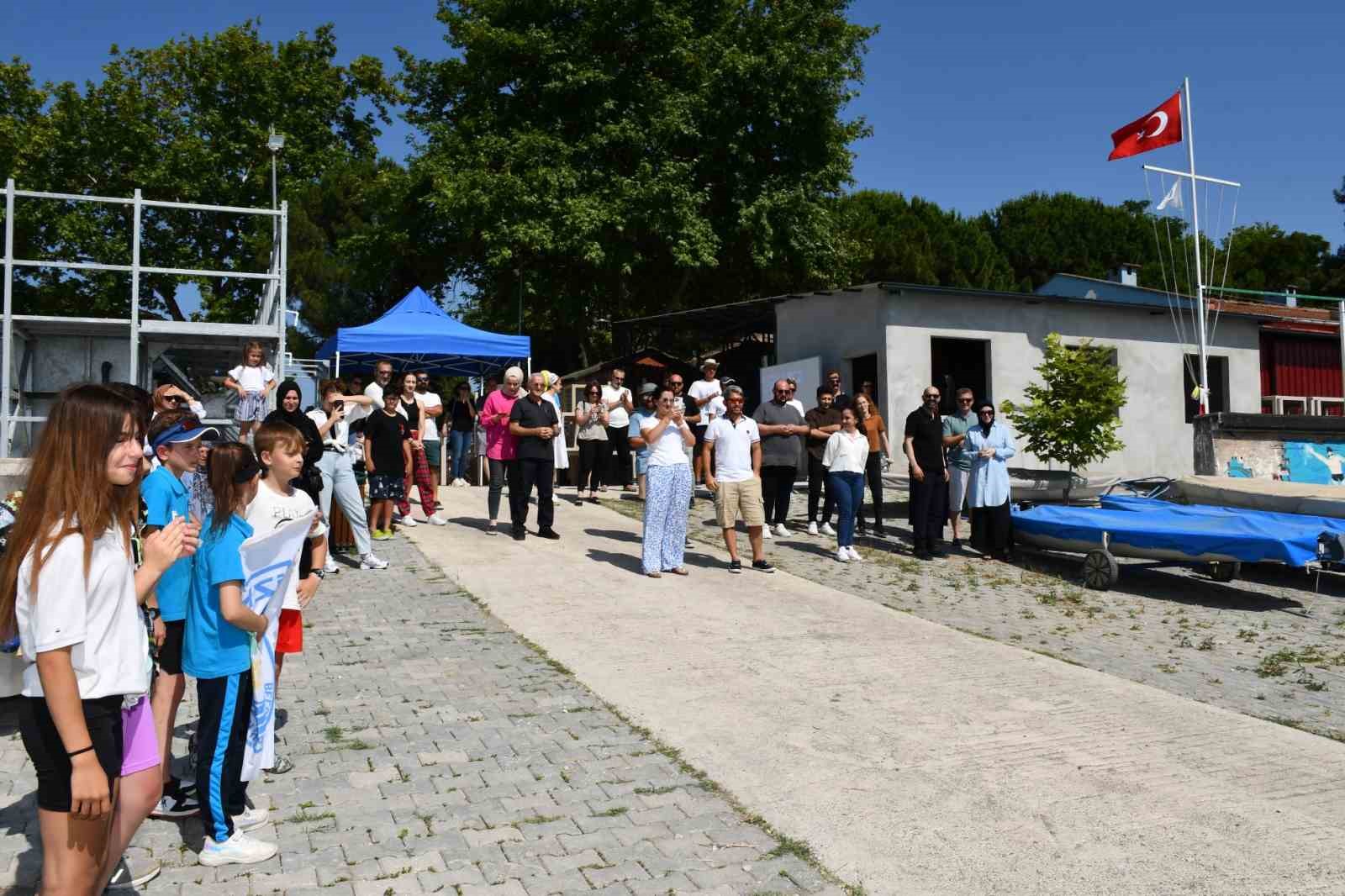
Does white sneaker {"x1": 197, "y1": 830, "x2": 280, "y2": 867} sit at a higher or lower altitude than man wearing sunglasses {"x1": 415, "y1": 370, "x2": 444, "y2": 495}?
lower

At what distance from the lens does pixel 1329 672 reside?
282 inches

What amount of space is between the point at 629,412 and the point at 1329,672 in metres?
10.5

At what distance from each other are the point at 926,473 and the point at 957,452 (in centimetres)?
70

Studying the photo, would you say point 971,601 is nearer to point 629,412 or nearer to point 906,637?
point 906,637

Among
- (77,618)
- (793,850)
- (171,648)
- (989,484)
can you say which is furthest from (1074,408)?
(77,618)

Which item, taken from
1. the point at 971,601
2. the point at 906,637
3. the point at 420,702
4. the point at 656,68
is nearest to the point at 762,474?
the point at 971,601

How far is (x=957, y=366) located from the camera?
2119 cm

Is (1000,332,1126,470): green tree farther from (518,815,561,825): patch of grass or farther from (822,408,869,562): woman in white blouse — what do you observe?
(518,815,561,825): patch of grass

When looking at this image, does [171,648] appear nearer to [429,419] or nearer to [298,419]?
[298,419]

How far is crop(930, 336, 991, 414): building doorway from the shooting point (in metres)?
19.4

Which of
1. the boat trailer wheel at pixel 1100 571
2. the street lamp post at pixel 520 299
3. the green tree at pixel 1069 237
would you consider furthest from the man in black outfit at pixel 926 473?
the green tree at pixel 1069 237

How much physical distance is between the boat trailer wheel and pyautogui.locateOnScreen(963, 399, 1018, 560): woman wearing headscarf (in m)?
1.33

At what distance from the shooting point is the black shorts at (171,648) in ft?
13.3

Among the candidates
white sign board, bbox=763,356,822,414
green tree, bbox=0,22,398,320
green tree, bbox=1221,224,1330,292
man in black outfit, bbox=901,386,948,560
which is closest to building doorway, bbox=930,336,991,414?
white sign board, bbox=763,356,822,414
